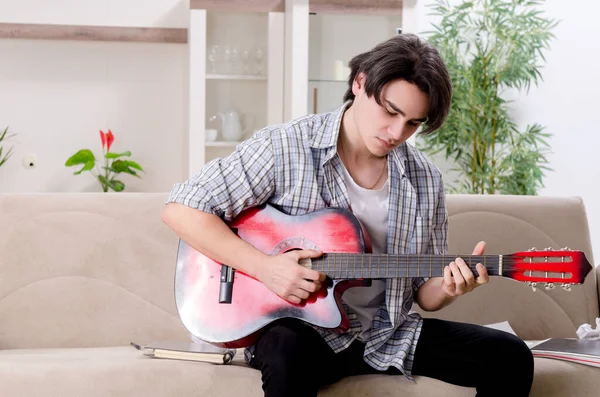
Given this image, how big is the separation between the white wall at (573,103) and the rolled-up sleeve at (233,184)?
3084 mm

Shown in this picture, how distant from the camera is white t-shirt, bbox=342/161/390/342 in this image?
2016 millimetres

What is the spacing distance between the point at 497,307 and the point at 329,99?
2173 mm

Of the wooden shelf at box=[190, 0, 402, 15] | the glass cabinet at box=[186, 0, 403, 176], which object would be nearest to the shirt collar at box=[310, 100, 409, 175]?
the glass cabinet at box=[186, 0, 403, 176]

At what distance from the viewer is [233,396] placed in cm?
188

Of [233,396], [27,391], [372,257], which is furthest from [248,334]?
[27,391]

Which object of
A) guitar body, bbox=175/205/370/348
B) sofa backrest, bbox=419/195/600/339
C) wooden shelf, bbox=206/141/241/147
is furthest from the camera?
wooden shelf, bbox=206/141/241/147

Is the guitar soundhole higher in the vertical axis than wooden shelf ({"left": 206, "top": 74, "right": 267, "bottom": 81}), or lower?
lower

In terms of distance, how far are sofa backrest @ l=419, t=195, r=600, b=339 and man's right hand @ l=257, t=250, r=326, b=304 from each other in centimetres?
78

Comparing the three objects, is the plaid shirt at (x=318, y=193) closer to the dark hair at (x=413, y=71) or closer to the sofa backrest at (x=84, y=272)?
the dark hair at (x=413, y=71)

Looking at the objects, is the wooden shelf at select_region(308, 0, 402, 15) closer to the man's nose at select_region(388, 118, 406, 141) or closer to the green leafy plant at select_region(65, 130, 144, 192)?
the green leafy plant at select_region(65, 130, 144, 192)

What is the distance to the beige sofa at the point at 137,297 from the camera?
191 cm

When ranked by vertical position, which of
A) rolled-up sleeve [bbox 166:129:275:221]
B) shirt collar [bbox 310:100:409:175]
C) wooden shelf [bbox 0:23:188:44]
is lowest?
rolled-up sleeve [bbox 166:129:275:221]

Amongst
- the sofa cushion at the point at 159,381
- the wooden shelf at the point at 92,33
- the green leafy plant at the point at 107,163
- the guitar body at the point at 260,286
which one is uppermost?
the wooden shelf at the point at 92,33

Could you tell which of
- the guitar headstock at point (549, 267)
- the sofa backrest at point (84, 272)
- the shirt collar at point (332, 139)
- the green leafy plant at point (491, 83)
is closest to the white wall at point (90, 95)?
the green leafy plant at point (491, 83)
